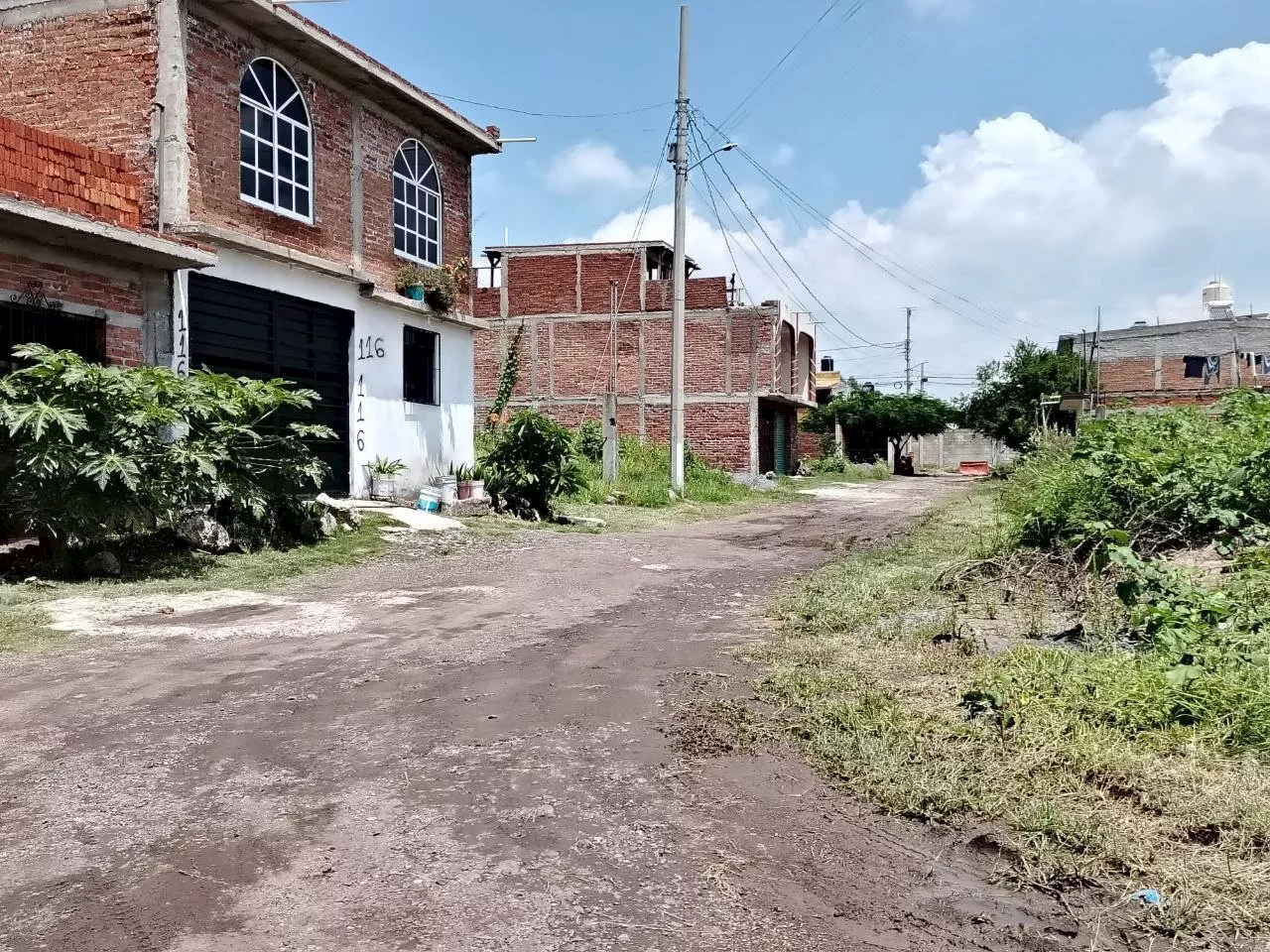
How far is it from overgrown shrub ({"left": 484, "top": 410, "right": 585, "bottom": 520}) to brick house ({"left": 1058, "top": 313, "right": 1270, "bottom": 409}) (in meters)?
29.9

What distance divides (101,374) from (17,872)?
621 cm

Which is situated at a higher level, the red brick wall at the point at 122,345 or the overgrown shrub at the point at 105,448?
the red brick wall at the point at 122,345

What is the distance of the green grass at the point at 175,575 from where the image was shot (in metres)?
6.57

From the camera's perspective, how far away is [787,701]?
4758mm

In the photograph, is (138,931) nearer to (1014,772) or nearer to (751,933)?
(751,933)

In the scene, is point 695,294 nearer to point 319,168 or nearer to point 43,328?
point 319,168

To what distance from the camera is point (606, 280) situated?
96.2 feet

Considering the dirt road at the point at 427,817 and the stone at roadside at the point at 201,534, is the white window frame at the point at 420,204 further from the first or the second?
the dirt road at the point at 427,817

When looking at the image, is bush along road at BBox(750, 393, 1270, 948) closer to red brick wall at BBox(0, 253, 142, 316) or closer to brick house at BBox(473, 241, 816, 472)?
red brick wall at BBox(0, 253, 142, 316)

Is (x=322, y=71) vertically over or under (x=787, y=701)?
over

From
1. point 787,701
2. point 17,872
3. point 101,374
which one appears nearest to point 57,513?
point 101,374

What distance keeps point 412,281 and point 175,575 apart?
780cm

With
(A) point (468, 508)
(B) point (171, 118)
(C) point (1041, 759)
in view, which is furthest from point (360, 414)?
(C) point (1041, 759)

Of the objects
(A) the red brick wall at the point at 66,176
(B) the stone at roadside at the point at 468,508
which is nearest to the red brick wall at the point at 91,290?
(A) the red brick wall at the point at 66,176
